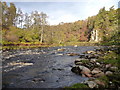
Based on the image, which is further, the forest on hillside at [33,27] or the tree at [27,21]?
the tree at [27,21]

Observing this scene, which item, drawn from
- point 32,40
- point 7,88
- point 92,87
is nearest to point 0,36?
point 32,40

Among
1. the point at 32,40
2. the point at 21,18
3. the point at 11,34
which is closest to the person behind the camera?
the point at 11,34

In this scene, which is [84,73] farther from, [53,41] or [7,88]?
[53,41]

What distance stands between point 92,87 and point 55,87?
2242 mm

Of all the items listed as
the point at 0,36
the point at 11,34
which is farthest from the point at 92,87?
the point at 11,34

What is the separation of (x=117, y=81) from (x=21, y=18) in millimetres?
68220

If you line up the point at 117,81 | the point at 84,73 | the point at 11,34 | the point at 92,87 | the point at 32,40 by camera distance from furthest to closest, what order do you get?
the point at 32,40 < the point at 11,34 < the point at 84,73 < the point at 117,81 < the point at 92,87

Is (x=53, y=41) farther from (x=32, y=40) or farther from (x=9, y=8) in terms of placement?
(x=9, y=8)

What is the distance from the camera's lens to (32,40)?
159 feet

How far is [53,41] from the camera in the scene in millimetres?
55938

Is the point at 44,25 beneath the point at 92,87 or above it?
above

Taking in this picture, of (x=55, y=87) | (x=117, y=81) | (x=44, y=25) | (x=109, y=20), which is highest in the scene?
(x=109, y=20)

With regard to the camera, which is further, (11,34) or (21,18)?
(21,18)

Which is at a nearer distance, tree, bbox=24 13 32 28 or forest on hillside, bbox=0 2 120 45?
forest on hillside, bbox=0 2 120 45
